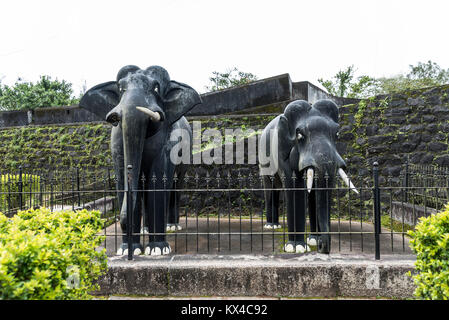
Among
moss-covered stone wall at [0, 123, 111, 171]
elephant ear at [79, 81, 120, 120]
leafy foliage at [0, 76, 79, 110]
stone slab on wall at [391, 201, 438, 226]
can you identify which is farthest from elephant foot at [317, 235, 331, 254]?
leafy foliage at [0, 76, 79, 110]

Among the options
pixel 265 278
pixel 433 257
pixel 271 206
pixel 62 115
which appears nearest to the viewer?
pixel 433 257

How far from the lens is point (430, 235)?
263cm

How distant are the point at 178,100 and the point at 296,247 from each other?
2.87 metres

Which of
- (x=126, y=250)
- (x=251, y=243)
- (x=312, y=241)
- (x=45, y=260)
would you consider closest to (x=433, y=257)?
(x=251, y=243)

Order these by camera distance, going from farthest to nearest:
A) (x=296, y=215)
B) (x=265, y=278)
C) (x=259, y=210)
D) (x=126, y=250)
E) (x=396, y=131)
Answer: (x=259, y=210) → (x=396, y=131) → (x=296, y=215) → (x=126, y=250) → (x=265, y=278)

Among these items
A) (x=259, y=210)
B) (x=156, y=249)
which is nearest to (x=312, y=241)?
(x=156, y=249)

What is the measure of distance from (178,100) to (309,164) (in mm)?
2238

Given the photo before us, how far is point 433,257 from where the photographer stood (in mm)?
2631

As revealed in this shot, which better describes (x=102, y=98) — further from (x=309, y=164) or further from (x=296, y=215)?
(x=296, y=215)

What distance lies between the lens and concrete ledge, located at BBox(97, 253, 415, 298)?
12.5 ft

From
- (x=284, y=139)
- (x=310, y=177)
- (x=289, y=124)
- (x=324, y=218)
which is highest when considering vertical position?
(x=289, y=124)

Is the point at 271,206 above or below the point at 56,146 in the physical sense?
below

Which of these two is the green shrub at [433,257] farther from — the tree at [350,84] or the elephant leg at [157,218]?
the tree at [350,84]

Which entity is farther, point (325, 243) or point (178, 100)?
point (178, 100)
